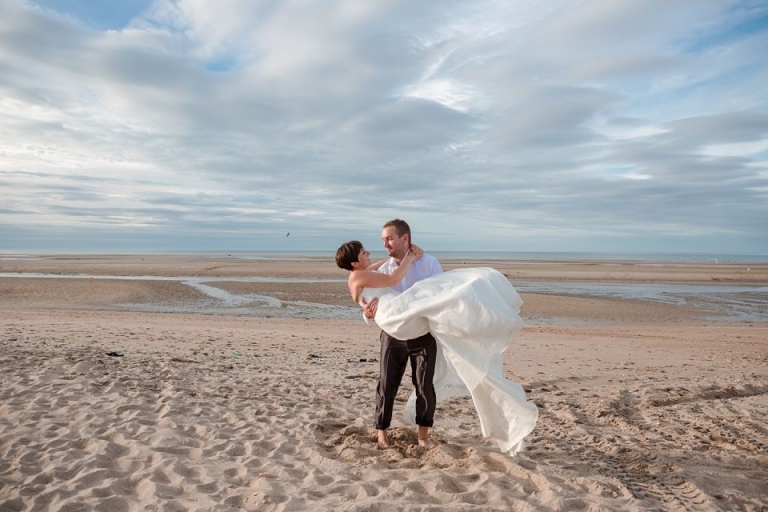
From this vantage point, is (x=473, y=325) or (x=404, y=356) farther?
(x=404, y=356)

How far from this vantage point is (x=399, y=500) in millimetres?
3973

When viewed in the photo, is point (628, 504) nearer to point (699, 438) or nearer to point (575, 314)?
point (699, 438)

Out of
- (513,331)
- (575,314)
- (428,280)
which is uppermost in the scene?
(428,280)

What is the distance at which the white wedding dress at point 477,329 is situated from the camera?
14.7 ft

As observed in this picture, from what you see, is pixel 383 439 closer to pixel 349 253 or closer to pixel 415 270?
pixel 415 270

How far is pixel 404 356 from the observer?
16.2 feet

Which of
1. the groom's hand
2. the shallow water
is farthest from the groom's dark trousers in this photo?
the shallow water

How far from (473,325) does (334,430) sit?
7.24ft

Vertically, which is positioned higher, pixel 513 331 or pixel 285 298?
pixel 513 331

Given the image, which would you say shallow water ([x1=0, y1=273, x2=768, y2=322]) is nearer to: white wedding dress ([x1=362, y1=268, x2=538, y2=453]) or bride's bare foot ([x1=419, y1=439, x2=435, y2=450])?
bride's bare foot ([x1=419, y1=439, x2=435, y2=450])

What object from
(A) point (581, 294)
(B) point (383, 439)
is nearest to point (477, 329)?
(B) point (383, 439)

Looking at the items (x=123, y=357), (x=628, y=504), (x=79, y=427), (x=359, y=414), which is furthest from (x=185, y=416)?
(x=628, y=504)

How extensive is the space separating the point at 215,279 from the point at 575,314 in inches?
840

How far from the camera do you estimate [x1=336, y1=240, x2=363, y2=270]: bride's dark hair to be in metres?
4.92
